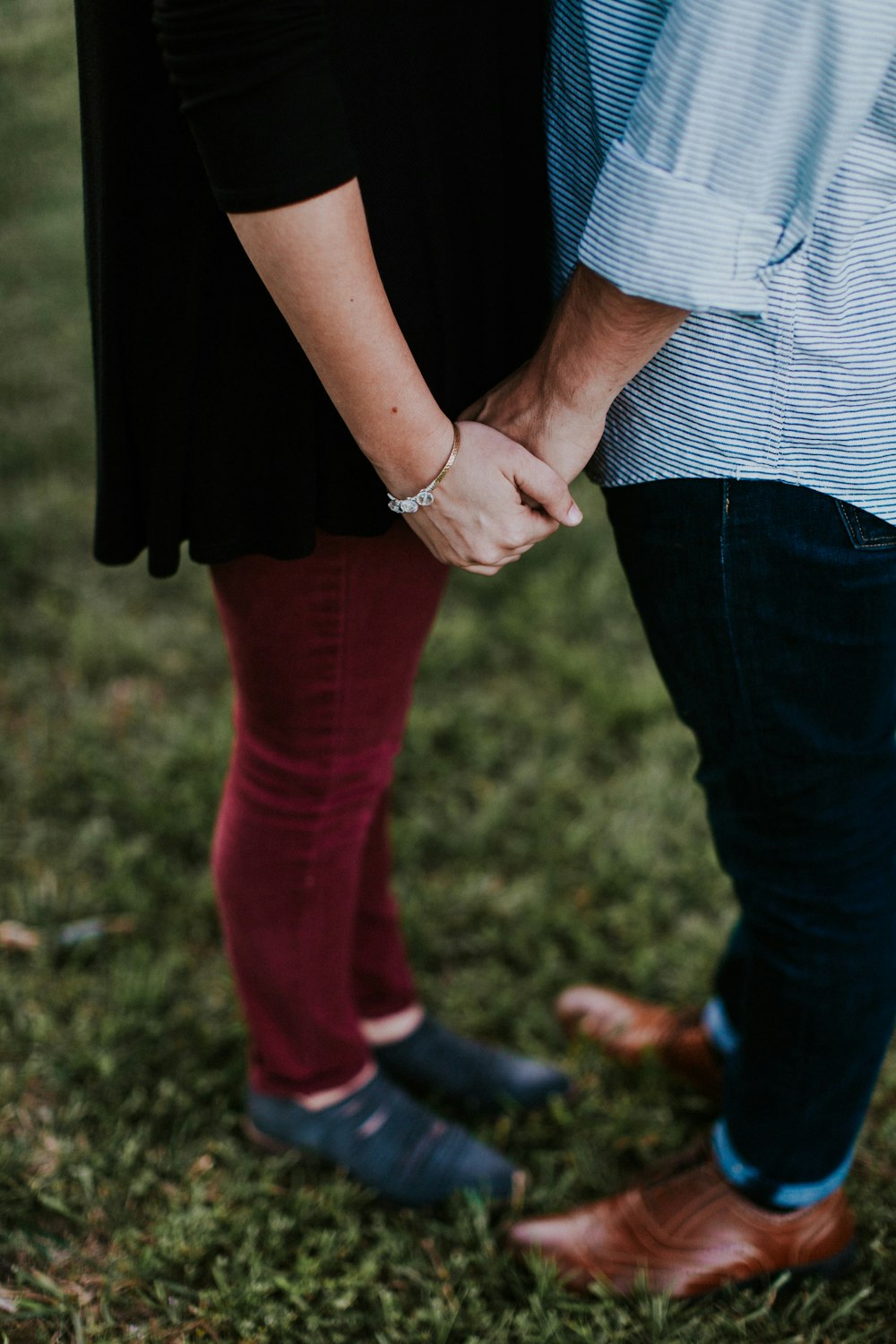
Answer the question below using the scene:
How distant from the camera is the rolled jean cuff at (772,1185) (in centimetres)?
139

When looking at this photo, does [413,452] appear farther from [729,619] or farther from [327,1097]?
[327,1097]

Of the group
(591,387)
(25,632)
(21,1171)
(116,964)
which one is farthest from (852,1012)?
(25,632)

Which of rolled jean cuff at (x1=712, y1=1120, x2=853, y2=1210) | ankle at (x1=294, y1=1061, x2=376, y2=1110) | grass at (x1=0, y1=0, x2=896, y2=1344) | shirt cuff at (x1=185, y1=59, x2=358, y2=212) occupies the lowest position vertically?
grass at (x1=0, y1=0, x2=896, y2=1344)

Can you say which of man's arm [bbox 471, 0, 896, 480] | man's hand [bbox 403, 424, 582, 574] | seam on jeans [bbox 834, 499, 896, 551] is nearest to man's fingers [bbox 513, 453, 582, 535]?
man's hand [bbox 403, 424, 582, 574]

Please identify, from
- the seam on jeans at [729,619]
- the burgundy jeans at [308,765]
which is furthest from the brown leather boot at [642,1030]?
the seam on jeans at [729,619]

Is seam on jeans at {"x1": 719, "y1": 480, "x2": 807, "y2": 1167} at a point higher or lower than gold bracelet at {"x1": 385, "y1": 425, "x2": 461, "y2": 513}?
lower

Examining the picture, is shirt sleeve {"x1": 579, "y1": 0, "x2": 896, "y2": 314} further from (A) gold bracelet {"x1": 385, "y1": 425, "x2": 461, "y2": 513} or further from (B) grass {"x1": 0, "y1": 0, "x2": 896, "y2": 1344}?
(B) grass {"x1": 0, "y1": 0, "x2": 896, "y2": 1344}

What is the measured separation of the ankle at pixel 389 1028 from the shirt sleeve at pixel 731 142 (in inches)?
48.1

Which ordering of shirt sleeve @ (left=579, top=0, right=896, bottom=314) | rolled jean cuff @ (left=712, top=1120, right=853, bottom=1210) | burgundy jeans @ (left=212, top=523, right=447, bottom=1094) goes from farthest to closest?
rolled jean cuff @ (left=712, top=1120, right=853, bottom=1210) < burgundy jeans @ (left=212, top=523, right=447, bottom=1094) < shirt sleeve @ (left=579, top=0, right=896, bottom=314)

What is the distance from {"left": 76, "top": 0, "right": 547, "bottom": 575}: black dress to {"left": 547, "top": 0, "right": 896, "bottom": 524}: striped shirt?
81 millimetres

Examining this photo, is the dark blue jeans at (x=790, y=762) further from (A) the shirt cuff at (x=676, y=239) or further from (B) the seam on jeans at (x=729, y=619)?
(A) the shirt cuff at (x=676, y=239)

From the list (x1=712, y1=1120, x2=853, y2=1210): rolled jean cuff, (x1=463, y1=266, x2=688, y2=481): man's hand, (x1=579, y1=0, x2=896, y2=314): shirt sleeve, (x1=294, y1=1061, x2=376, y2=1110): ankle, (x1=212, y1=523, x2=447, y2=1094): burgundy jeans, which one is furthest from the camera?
(x1=294, y1=1061, x2=376, y2=1110): ankle

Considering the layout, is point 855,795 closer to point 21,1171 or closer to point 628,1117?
point 628,1117

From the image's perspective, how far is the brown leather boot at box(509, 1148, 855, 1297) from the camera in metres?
1.40
